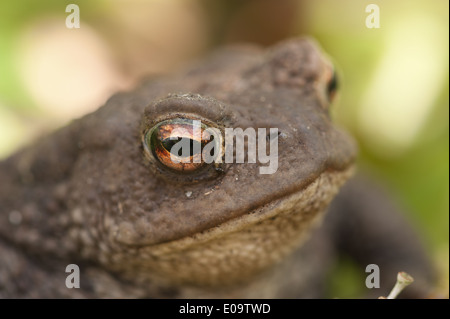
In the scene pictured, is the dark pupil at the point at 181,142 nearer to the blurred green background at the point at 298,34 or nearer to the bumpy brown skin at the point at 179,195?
the bumpy brown skin at the point at 179,195

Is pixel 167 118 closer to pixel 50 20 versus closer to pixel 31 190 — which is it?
pixel 31 190

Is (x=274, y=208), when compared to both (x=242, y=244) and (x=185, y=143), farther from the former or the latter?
(x=185, y=143)

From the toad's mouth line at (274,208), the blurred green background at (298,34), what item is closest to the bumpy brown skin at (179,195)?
the toad's mouth line at (274,208)

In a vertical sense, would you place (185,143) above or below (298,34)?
below

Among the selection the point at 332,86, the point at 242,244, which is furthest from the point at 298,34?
the point at 242,244

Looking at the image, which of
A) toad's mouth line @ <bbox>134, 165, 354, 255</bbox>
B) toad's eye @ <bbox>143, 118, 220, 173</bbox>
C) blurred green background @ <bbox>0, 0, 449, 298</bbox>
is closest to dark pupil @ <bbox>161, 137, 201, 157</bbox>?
toad's eye @ <bbox>143, 118, 220, 173</bbox>
